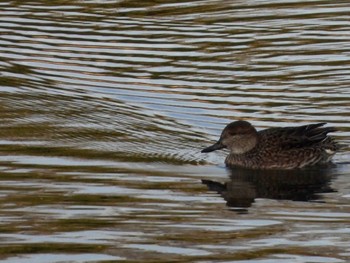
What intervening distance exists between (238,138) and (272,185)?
3.79 ft

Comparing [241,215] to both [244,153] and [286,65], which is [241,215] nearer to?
[244,153]

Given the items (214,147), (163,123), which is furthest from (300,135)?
(163,123)

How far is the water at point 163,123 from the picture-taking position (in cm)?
1075

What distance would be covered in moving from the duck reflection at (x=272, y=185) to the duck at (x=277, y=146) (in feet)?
0.42

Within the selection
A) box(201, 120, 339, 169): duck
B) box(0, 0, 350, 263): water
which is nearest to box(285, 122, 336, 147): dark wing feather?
box(201, 120, 339, 169): duck

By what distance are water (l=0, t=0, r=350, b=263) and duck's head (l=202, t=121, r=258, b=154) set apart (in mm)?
201

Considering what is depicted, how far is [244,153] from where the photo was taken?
48.3 feet

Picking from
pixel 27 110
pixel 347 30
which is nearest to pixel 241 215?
pixel 27 110

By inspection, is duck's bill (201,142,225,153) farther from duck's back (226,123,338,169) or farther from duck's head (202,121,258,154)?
duck's back (226,123,338,169)

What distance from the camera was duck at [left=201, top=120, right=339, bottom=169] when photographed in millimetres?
14455

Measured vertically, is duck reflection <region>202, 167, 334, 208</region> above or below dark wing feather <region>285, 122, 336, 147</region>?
below

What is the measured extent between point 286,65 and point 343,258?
8.32 m

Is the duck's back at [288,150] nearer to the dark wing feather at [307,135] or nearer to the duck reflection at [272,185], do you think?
the dark wing feather at [307,135]

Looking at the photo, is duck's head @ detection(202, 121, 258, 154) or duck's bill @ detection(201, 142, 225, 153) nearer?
duck's bill @ detection(201, 142, 225, 153)
